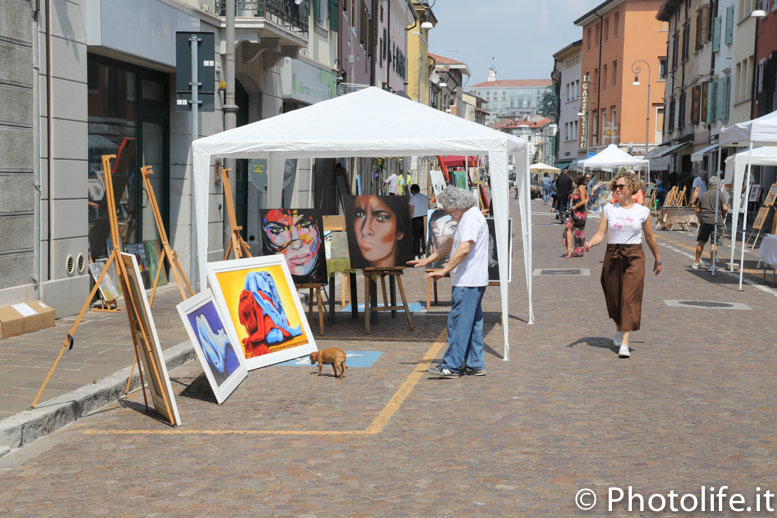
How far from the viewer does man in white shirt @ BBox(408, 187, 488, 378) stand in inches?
344

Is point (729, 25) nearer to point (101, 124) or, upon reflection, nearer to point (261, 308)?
point (101, 124)

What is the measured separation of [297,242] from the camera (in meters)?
11.4

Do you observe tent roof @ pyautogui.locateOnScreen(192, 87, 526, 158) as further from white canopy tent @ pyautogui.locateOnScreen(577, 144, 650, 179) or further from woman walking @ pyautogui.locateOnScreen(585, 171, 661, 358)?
white canopy tent @ pyautogui.locateOnScreen(577, 144, 650, 179)

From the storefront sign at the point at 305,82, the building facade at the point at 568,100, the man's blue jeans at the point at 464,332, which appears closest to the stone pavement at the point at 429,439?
the man's blue jeans at the point at 464,332

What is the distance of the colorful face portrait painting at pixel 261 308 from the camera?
30.2 ft

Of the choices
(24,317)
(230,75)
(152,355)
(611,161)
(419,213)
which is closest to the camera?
(152,355)

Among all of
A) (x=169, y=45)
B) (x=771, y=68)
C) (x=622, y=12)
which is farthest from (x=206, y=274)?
(x=622, y=12)

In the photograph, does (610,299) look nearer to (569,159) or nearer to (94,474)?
(94,474)

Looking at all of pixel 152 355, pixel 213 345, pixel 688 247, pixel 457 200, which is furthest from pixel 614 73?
pixel 152 355

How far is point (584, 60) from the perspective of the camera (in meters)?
84.3

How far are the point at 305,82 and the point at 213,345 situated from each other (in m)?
15.6

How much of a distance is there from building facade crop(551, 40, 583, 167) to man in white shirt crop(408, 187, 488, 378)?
78702 millimetres

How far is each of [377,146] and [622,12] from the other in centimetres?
6656

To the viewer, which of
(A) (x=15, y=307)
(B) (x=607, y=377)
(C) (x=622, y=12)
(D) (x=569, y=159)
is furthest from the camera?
(D) (x=569, y=159)
